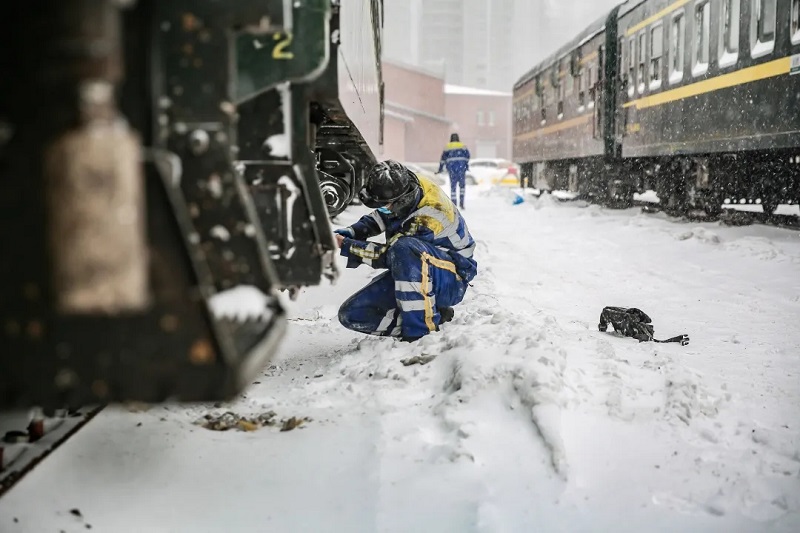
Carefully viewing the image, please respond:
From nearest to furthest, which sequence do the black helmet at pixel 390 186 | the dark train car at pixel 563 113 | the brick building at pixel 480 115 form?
the black helmet at pixel 390 186 → the dark train car at pixel 563 113 → the brick building at pixel 480 115

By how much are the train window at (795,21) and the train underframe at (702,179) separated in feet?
5.27

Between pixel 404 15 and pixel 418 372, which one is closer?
pixel 418 372

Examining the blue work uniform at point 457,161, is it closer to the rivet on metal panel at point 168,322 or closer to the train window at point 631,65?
the train window at point 631,65

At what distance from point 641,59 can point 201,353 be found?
38.6 ft

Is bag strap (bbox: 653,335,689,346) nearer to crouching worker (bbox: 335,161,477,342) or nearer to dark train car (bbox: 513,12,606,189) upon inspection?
crouching worker (bbox: 335,161,477,342)

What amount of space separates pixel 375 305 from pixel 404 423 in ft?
5.00

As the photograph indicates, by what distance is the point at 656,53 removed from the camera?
11.0m

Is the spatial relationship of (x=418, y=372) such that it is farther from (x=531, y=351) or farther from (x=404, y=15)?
(x=404, y=15)

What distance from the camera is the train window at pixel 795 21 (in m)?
7.41

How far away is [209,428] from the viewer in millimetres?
2955

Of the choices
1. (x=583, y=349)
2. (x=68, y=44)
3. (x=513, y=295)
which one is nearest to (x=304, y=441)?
(x=583, y=349)

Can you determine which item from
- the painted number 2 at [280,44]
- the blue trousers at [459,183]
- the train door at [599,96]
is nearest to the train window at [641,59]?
the train door at [599,96]

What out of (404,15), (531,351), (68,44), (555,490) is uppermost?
(404,15)

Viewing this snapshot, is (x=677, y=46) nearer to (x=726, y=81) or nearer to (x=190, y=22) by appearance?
(x=726, y=81)
